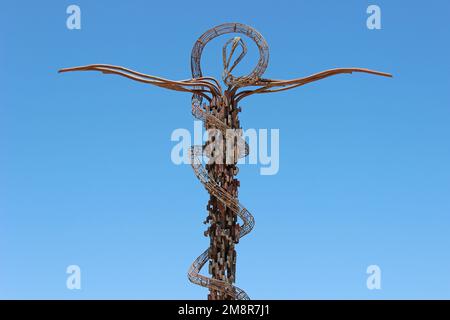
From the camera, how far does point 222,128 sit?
19312 millimetres

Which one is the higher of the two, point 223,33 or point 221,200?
point 223,33

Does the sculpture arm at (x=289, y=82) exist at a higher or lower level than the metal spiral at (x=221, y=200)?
higher

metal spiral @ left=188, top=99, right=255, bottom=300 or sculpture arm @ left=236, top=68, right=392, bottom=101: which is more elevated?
sculpture arm @ left=236, top=68, right=392, bottom=101

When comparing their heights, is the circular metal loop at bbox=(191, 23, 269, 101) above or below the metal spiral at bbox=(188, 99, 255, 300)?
above

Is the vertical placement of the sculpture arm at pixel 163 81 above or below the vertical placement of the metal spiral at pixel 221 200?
above

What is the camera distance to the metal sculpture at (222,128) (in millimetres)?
18906

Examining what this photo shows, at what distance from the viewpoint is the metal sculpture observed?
18906 millimetres

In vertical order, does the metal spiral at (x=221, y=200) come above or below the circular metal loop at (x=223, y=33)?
below
